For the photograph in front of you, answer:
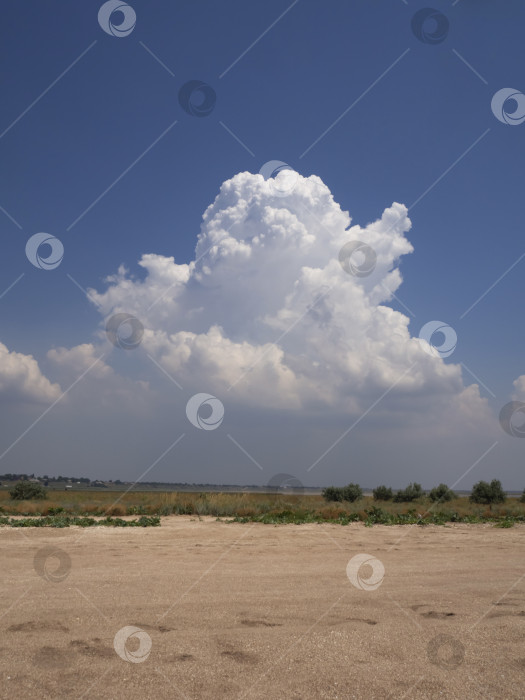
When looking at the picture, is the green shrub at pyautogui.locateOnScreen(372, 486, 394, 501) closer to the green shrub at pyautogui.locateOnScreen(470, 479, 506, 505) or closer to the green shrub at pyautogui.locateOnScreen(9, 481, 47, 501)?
the green shrub at pyautogui.locateOnScreen(470, 479, 506, 505)

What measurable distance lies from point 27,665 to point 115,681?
0.86m

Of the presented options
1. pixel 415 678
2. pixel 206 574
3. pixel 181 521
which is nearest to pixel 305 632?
pixel 415 678

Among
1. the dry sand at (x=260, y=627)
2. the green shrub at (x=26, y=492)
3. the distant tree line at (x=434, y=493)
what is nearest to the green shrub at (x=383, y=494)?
the distant tree line at (x=434, y=493)

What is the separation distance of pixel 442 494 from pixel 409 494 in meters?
2.84

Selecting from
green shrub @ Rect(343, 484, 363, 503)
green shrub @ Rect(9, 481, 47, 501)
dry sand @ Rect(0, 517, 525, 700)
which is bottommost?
dry sand @ Rect(0, 517, 525, 700)

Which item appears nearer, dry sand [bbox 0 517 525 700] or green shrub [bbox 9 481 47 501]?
dry sand [bbox 0 517 525 700]

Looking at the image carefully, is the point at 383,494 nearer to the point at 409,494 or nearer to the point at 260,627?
the point at 409,494

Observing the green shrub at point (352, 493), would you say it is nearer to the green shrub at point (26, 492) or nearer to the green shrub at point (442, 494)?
the green shrub at point (442, 494)

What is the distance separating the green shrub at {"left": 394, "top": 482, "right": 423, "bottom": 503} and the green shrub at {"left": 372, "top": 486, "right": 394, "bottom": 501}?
1.86 meters

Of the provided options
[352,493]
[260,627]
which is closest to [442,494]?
[352,493]

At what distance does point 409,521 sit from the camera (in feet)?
71.0

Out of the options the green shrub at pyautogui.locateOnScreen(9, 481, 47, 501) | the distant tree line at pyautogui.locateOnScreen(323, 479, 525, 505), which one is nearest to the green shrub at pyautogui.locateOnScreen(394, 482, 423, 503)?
the distant tree line at pyautogui.locateOnScreen(323, 479, 525, 505)

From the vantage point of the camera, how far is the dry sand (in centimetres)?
449

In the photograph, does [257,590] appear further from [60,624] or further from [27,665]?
[27,665]
